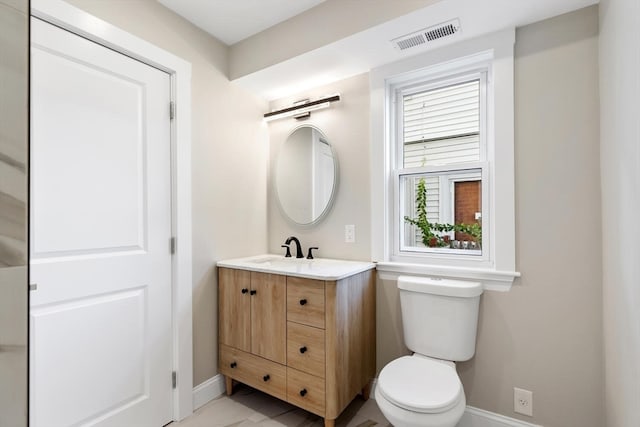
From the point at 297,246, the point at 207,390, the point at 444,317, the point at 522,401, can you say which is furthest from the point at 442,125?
the point at 207,390

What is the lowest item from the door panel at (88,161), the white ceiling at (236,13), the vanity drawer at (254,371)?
the vanity drawer at (254,371)

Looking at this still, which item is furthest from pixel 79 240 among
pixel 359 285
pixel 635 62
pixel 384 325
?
pixel 635 62

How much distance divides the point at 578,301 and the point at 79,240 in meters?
2.40

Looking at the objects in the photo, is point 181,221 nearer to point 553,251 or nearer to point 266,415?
point 266,415

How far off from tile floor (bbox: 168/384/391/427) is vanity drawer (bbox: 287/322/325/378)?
0.37m

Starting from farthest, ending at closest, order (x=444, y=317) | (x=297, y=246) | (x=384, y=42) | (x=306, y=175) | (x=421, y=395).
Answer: (x=306, y=175), (x=297, y=246), (x=384, y=42), (x=444, y=317), (x=421, y=395)

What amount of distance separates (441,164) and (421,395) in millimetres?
1281

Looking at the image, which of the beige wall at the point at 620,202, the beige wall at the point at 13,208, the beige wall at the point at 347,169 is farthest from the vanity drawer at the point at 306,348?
the beige wall at the point at 13,208

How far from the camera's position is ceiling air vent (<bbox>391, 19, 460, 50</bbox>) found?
1.62 m

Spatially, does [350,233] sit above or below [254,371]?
above

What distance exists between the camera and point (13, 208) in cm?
43

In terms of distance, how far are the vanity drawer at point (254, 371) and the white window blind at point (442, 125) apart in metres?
1.52

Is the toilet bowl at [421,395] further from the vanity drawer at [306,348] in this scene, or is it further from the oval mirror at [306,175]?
the oval mirror at [306,175]

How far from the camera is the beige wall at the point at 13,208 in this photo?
0.42 m
